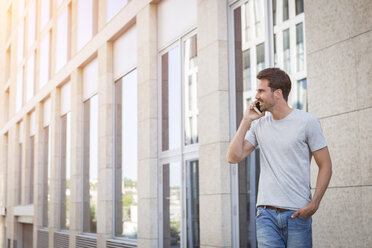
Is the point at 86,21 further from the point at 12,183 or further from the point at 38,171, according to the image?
the point at 12,183

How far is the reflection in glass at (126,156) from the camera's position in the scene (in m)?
13.3

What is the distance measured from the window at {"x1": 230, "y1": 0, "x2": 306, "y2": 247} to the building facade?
0.02 meters

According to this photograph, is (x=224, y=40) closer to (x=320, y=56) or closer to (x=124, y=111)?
(x=320, y=56)

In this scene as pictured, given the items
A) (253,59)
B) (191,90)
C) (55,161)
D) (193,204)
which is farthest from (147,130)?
(55,161)

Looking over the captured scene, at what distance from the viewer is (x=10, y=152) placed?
3173cm

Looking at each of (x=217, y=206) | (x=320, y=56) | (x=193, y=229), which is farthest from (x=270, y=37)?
(x=193, y=229)

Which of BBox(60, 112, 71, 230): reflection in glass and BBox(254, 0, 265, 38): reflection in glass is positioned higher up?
BBox(254, 0, 265, 38): reflection in glass

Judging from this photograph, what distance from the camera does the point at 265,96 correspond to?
13.5ft

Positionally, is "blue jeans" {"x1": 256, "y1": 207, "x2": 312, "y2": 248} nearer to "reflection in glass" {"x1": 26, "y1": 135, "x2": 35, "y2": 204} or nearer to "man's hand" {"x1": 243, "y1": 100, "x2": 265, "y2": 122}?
"man's hand" {"x1": 243, "y1": 100, "x2": 265, "y2": 122}

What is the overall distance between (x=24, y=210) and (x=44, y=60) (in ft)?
25.0

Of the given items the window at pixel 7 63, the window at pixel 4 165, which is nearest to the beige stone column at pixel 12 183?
the window at pixel 4 165

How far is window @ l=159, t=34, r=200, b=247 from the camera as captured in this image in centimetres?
1027

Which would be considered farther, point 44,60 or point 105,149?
point 44,60

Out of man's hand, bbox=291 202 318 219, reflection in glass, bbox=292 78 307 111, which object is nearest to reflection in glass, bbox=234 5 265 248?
reflection in glass, bbox=292 78 307 111
